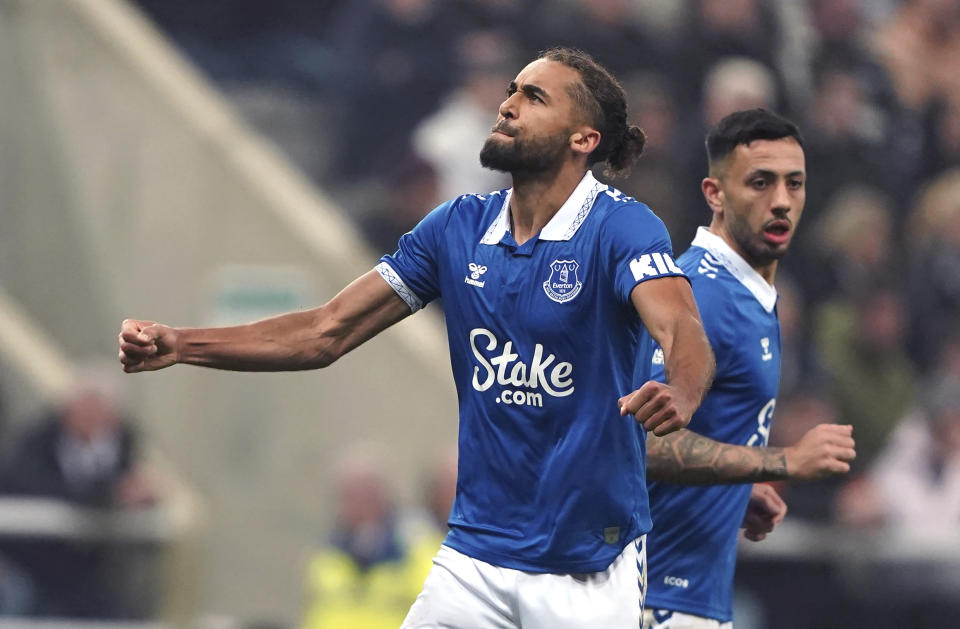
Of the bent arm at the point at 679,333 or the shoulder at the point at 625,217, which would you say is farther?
the shoulder at the point at 625,217

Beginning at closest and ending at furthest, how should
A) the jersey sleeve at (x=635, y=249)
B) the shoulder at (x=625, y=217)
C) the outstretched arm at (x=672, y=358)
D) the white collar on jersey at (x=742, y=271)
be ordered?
1. the outstretched arm at (x=672, y=358)
2. the jersey sleeve at (x=635, y=249)
3. the shoulder at (x=625, y=217)
4. the white collar on jersey at (x=742, y=271)

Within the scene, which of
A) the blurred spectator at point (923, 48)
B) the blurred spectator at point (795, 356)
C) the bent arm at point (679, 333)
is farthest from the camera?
the blurred spectator at point (923, 48)

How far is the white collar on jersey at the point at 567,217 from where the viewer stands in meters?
5.38

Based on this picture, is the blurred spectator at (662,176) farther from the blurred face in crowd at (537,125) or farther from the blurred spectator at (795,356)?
the blurred face in crowd at (537,125)

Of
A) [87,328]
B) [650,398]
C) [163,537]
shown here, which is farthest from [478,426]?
[87,328]

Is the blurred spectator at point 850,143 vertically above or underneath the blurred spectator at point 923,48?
underneath

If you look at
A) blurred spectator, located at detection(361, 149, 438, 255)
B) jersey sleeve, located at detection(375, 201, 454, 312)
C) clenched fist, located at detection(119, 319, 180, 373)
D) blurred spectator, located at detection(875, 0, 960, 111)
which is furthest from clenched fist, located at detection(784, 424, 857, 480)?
blurred spectator, located at detection(875, 0, 960, 111)

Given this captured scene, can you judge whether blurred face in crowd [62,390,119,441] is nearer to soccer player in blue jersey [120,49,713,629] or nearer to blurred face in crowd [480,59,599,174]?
soccer player in blue jersey [120,49,713,629]

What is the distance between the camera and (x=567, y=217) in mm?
5406

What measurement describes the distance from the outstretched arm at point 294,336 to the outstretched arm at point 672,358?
1002 mm

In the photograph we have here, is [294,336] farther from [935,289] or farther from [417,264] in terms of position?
[935,289]

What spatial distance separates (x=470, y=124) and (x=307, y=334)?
569 cm

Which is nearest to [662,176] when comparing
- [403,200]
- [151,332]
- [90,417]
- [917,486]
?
[403,200]

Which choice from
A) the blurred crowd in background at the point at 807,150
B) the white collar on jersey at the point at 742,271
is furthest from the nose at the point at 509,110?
the blurred crowd in background at the point at 807,150
